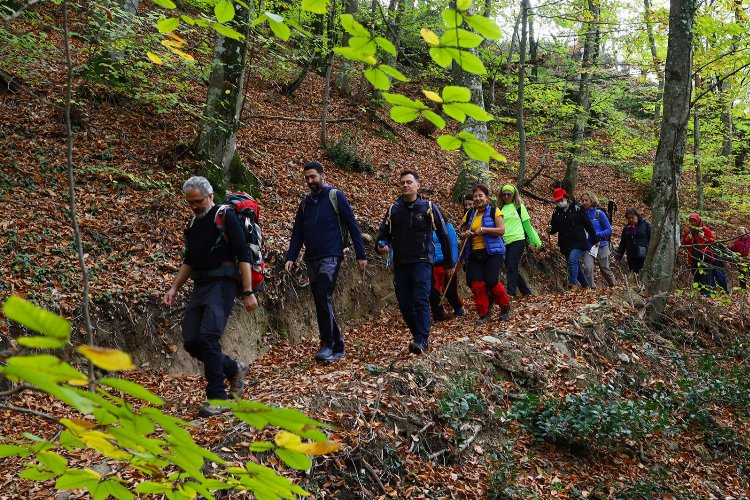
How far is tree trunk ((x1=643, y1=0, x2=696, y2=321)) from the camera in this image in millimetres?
7402

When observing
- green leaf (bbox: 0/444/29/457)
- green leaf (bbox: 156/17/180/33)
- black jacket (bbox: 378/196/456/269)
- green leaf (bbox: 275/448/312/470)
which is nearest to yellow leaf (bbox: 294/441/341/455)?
green leaf (bbox: 275/448/312/470)

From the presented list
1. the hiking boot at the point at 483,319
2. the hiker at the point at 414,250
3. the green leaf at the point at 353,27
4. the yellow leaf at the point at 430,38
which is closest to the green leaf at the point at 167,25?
the green leaf at the point at 353,27

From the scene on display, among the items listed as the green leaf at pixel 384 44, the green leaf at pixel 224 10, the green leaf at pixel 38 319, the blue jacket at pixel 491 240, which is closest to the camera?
the green leaf at pixel 38 319

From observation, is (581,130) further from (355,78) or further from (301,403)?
(301,403)

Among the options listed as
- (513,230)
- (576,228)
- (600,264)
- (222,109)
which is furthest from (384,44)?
(600,264)

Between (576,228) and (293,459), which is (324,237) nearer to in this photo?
(293,459)

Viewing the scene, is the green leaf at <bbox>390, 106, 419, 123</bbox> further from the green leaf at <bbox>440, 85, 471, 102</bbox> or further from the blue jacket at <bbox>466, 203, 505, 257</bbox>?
the blue jacket at <bbox>466, 203, 505, 257</bbox>

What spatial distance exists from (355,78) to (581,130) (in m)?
7.91

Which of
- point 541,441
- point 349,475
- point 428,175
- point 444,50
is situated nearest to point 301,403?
point 349,475

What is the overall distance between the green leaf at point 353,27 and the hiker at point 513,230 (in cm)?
817

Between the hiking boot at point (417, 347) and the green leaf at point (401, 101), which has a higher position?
the green leaf at point (401, 101)

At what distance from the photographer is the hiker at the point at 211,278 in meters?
4.91

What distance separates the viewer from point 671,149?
760 centimetres

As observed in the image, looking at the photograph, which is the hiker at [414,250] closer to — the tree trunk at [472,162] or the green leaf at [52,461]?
the tree trunk at [472,162]
